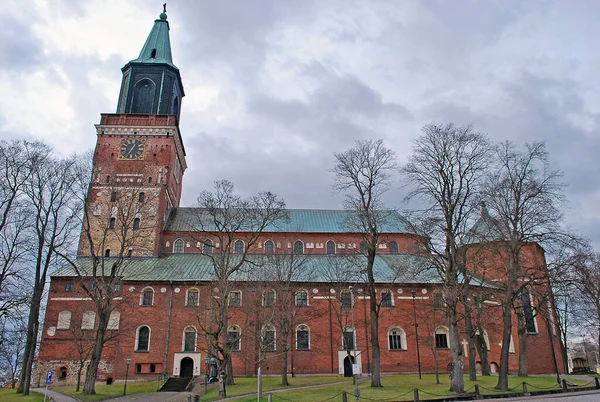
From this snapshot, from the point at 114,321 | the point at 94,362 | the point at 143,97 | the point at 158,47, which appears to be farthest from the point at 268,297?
the point at 158,47

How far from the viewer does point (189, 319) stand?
136 ft

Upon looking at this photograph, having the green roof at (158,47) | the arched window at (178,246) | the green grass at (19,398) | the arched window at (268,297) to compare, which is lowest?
the green grass at (19,398)

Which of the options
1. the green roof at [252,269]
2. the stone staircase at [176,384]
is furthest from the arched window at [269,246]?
the stone staircase at [176,384]

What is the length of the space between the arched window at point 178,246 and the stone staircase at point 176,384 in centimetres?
1400

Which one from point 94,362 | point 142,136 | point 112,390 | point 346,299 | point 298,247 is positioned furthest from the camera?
point 298,247

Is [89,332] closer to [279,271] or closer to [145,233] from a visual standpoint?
[145,233]

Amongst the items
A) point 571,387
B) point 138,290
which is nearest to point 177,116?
point 138,290

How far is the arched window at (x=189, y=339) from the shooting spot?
40906 millimetres

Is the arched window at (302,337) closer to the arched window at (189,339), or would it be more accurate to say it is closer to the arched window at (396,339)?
the arched window at (396,339)

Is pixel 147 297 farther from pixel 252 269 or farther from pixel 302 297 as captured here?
pixel 302 297

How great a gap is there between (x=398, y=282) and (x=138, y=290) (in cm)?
2336

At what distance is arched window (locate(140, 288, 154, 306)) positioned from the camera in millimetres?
42250

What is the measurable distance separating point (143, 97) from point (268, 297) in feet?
83.7

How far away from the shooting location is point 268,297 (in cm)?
3903
